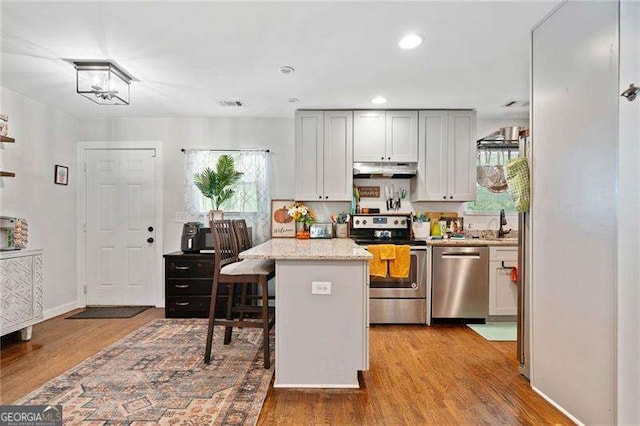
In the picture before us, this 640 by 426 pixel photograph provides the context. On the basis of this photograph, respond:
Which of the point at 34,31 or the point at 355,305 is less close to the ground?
the point at 34,31

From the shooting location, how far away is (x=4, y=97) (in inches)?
139

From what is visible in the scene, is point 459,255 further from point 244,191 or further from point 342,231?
point 244,191

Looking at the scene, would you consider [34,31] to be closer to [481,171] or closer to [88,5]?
[88,5]

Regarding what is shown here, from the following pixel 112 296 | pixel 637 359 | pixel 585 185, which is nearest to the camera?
pixel 637 359

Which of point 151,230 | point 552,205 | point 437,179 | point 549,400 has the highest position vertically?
point 437,179

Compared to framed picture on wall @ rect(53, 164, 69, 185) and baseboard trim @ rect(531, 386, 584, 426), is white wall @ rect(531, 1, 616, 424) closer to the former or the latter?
baseboard trim @ rect(531, 386, 584, 426)

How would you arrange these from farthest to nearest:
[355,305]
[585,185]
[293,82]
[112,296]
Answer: [112,296] → [293,82] → [355,305] → [585,185]

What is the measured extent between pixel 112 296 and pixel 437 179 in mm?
4319

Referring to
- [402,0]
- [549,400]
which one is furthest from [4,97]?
[549,400]

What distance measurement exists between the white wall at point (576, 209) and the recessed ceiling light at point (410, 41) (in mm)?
744

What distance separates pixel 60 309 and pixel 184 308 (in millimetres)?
1523

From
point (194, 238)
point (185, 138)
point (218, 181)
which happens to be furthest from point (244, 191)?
point (185, 138)
